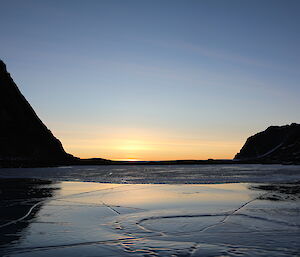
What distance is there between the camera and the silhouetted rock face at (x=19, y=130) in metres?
47.4

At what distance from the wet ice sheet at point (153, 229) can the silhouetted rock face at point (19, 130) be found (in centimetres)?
4303

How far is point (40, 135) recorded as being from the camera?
54781mm

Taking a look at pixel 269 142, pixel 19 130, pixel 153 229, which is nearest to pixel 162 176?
pixel 153 229

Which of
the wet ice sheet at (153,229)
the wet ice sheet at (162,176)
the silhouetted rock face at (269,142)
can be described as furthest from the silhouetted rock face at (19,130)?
the silhouetted rock face at (269,142)

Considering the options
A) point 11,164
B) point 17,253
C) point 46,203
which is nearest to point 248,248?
point 17,253

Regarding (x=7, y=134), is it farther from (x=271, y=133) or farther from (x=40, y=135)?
(x=271, y=133)

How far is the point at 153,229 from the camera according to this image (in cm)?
473

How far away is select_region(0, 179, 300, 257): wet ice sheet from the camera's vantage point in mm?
3570

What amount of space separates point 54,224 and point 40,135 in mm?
52887

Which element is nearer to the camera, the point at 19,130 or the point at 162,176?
the point at 162,176

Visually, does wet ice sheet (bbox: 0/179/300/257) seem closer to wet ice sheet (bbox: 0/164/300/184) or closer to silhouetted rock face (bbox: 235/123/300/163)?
wet ice sheet (bbox: 0/164/300/184)

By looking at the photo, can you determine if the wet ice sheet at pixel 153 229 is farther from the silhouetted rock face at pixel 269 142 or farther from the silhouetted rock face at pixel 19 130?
the silhouetted rock face at pixel 269 142

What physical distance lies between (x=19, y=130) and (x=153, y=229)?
5038 cm

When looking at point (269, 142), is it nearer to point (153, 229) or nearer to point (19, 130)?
point (19, 130)
